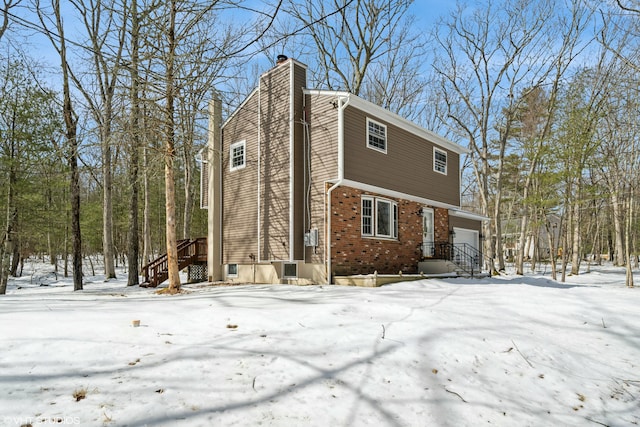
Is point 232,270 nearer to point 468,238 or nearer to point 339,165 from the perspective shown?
point 339,165

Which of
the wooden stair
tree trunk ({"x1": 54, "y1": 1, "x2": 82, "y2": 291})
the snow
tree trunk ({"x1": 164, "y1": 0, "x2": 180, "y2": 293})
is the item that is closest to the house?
the wooden stair

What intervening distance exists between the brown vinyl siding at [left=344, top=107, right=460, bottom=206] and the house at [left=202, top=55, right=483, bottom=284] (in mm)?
39

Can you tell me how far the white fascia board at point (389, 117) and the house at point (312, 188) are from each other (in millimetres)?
42

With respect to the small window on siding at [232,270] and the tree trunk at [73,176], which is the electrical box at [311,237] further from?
the tree trunk at [73,176]

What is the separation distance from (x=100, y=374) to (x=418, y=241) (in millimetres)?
13355

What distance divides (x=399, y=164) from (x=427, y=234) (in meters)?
3.54

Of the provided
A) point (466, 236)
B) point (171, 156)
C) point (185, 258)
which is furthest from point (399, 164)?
point (185, 258)

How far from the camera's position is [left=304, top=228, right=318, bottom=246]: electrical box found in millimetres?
12422

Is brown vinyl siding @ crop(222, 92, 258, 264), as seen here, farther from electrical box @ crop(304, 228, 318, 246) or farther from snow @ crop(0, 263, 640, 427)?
snow @ crop(0, 263, 640, 427)

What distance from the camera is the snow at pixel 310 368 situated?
311cm

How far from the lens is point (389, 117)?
14.0 metres

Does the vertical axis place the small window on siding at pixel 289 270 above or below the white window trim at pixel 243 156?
below

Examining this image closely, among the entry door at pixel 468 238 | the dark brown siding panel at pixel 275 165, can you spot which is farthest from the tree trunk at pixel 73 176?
the entry door at pixel 468 238

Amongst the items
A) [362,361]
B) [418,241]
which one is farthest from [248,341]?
[418,241]
